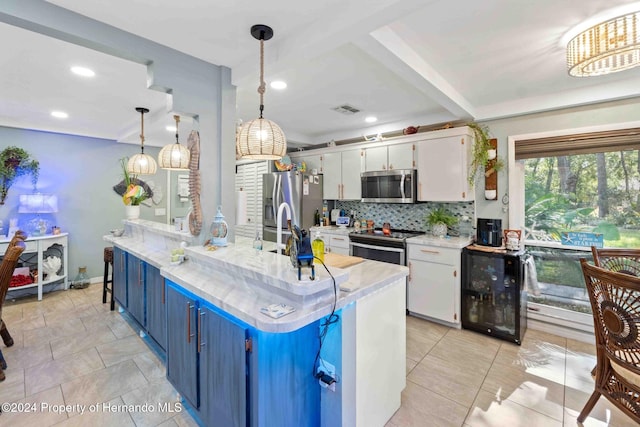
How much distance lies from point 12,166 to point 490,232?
21.0 ft

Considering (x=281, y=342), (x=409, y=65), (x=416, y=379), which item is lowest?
(x=416, y=379)

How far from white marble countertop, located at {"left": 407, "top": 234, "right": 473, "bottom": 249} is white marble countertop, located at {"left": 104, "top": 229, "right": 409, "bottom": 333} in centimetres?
142

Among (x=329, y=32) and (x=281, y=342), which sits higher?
(x=329, y=32)

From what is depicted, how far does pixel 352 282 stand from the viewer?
1.68 metres

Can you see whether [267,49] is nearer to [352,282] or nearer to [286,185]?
[352,282]

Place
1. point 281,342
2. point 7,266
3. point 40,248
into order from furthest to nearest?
point 40,248 < point 7,266 < point 281,342

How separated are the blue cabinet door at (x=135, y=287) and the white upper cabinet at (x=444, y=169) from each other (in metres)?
3.30

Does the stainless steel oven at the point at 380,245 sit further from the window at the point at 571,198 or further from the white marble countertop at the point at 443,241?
the window at the point at 571,198

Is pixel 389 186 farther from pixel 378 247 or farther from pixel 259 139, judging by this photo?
pixel 259 139

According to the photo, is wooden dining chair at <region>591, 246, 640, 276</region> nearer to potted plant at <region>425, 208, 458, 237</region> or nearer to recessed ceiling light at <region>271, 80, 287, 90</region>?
potted plant at <region>425, 208, 458, 237</region>

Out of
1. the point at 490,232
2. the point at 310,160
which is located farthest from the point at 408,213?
the point at 310,160

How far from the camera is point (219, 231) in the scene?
2219 millimetres

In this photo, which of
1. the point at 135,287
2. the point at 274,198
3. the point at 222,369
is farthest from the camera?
the point at 274,198

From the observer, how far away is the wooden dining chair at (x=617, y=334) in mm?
1443
